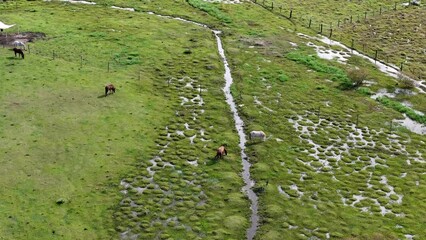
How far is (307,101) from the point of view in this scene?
61.3m

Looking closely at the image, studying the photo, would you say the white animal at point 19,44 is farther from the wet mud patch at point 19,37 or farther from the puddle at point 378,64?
the puddle at point 378,64

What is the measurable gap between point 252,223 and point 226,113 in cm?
1903

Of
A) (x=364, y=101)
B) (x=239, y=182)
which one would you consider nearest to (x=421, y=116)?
(x=364, y=101)

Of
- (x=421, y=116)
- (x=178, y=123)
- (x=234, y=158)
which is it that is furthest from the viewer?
(x=421, y=116)

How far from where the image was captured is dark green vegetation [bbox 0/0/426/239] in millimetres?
40469

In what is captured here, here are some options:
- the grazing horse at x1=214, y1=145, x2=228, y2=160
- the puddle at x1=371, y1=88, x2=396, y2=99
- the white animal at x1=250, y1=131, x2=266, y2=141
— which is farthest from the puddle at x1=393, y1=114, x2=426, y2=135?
the grazing horse at x1=214, y1=145, x2=228, y2=160

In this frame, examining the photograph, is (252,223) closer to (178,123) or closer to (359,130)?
(178,123)

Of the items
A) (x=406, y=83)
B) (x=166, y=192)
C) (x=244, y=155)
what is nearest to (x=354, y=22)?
(x=406, y=83)

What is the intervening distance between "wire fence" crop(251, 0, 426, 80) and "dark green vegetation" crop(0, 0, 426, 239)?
16.3 ft

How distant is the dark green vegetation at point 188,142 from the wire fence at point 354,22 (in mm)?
4962

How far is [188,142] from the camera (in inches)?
2020

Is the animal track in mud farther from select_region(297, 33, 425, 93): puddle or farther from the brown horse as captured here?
select_region(297, 33, 425, 93): puddle

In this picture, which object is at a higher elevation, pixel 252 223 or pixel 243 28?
pixel 243 28

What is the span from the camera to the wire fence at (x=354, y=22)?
240 feet
